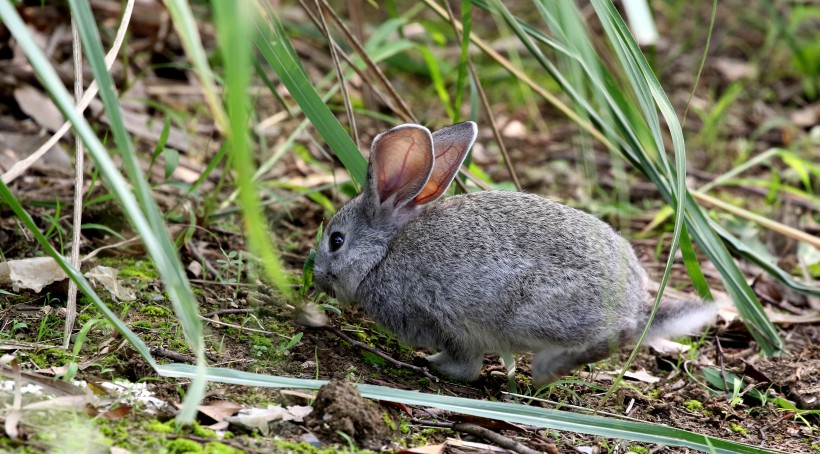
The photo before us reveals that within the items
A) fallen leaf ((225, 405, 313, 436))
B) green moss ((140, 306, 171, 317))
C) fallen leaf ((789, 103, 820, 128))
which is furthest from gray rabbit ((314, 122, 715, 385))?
fallen leaf ((789, 103, 820, 128))

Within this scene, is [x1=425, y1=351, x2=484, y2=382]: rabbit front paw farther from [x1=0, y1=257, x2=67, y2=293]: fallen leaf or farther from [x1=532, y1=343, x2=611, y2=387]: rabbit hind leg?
[x1=0, y1=257, x2=67, y2=293]: fallen leaf

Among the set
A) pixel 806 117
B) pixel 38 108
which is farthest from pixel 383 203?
pixel 806 117

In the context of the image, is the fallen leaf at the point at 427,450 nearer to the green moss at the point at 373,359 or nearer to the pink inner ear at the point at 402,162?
the green moss at the point at 373,359

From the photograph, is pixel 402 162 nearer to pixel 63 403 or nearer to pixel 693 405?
pixel 693 405

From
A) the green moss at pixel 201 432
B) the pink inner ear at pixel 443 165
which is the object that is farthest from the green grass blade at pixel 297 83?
the green moss at pixel 201 432

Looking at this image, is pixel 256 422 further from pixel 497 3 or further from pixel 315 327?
pixel 497 3

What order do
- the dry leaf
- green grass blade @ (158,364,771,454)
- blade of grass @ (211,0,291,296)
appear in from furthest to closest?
the dry leaf → green grass blade @ (158,364,771,454) → blade of grass @ (211,0,291,296)

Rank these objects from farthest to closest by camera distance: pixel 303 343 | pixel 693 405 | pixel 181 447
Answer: pixel 693 405 < pixel 303 343 < pixel 181 447
